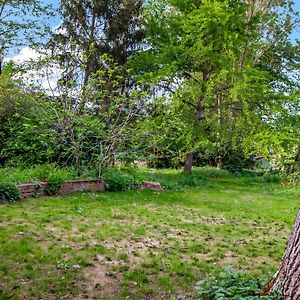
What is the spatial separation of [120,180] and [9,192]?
9.15 ft

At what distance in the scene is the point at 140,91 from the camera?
37.6 feet

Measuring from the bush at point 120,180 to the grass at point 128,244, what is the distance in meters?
0.70

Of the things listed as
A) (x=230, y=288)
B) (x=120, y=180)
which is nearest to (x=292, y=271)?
(x=230, y=288)

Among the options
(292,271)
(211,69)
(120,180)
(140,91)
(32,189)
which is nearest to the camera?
(292,271)

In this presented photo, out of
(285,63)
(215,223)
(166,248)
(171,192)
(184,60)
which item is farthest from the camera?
(285,63)

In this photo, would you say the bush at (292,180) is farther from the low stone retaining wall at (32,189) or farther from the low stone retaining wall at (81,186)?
the low stone retaining wall at (32,189)

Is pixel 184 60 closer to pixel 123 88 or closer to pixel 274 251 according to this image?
pixel 123 88

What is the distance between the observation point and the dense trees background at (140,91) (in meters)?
9.83

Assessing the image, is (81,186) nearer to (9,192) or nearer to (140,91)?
(9,192)

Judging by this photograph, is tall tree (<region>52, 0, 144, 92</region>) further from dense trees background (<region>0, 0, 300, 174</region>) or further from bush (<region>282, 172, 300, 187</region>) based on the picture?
bush (<region>282, 172, 300, 187</region>)

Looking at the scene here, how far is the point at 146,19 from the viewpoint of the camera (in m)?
13.9

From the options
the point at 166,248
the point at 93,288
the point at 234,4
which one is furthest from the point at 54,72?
the point at 93,288

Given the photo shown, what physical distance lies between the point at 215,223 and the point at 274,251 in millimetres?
1474

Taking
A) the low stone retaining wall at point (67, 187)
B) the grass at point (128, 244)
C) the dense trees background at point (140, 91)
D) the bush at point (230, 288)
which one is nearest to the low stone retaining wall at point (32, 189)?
the low stone retaining wall at point (67, 187)
